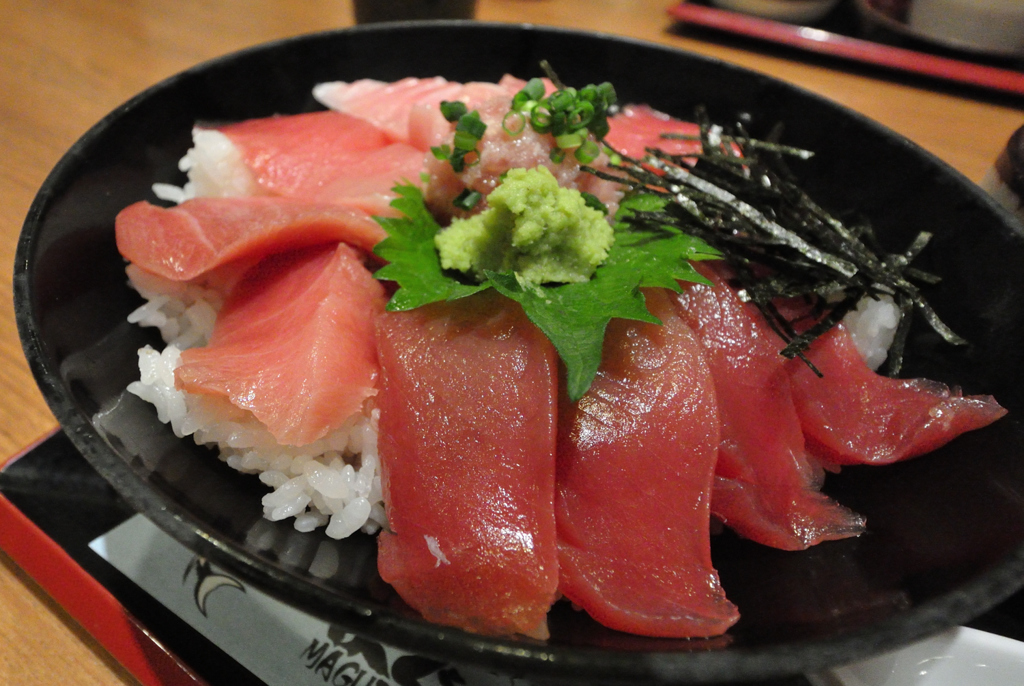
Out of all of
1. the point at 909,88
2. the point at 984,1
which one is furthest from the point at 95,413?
the point at 984,1

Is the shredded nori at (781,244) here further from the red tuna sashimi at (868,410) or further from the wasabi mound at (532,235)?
the wasabi mound at (532,235)

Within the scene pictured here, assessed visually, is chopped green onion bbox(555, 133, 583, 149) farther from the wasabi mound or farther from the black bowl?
the black bowl

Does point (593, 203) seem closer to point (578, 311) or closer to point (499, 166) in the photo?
point (499, 166)

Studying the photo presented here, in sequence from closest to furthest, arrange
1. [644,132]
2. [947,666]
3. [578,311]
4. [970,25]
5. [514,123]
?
[947,666] → [578,311] → [514,123] → [644,132] → [970,25]

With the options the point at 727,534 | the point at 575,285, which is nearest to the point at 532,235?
the point at 575,285

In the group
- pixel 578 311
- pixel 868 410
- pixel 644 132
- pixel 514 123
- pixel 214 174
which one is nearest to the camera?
pixel 578 311

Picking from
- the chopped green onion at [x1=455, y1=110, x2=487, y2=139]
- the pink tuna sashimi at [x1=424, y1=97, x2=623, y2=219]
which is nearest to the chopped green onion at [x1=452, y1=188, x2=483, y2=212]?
the pink tuna sashimi at [x1=424, y1=97, x2=623, y2=219]

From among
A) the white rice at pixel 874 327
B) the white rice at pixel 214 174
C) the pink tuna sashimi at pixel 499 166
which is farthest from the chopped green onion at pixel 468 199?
the white rice at pixel 874 327
